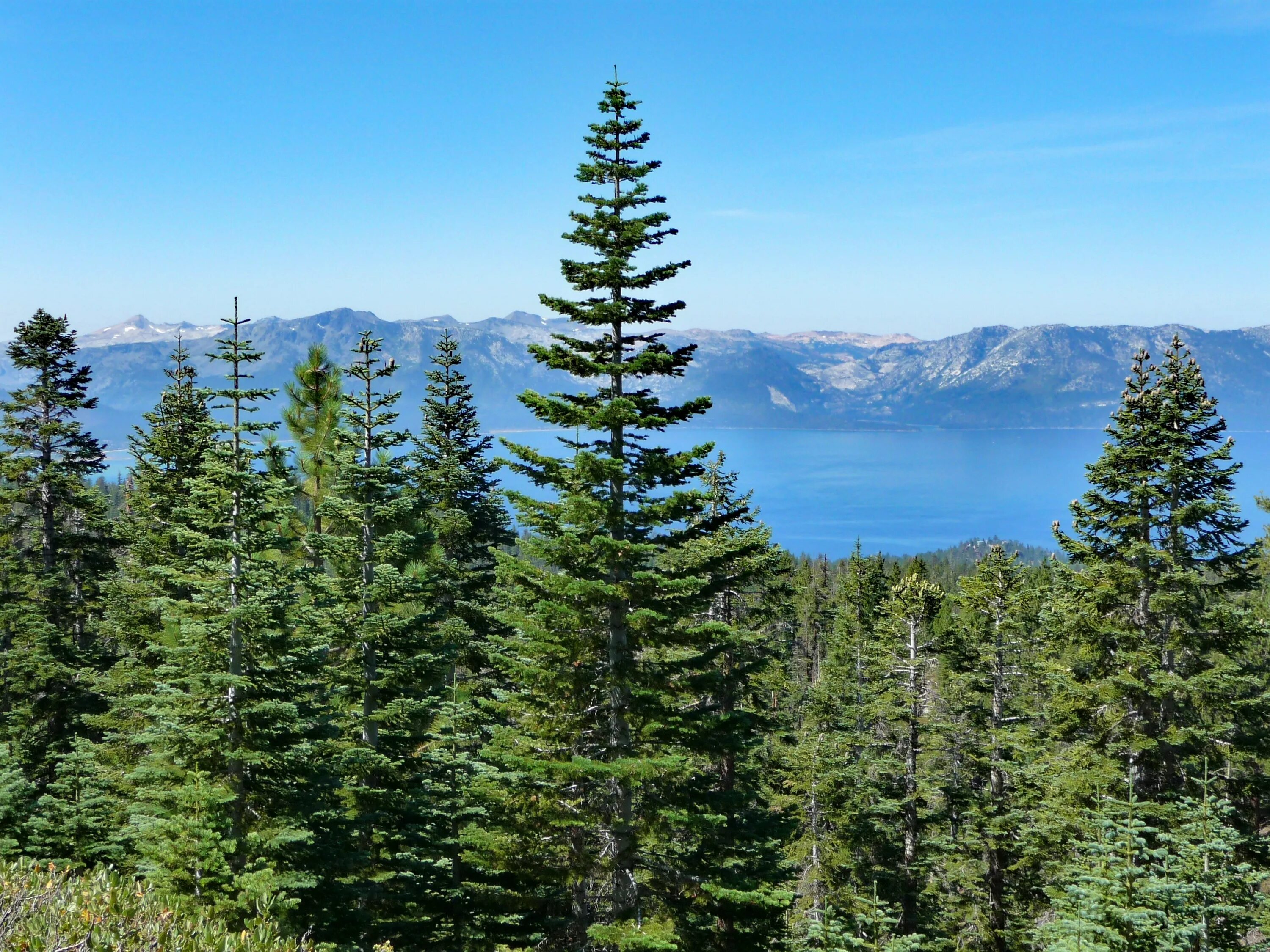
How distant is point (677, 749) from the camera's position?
1220 centimetres

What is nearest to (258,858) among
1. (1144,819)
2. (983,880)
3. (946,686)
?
(1144,819)

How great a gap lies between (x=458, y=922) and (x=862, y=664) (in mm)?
48911

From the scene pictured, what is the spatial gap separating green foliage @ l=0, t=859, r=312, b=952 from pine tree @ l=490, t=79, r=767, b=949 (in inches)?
176

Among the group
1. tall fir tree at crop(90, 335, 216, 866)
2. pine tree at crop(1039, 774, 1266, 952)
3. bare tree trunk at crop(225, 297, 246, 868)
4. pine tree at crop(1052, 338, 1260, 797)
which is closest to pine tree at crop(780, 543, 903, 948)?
pine tree at crop(1052, 338, 1260, 797)

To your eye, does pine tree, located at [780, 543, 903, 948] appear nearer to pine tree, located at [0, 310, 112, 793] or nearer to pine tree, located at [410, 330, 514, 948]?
pine tree, located at [410, 330, 514, 948]

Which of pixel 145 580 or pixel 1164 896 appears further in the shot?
pixel 145 580

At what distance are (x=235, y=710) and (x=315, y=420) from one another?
1085cm

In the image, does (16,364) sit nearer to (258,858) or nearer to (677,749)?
(258,858)

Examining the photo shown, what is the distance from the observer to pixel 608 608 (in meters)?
12.3

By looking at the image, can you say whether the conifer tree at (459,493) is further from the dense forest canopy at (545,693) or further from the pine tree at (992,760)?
the pine tree at (992,760)

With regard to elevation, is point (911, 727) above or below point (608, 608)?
below

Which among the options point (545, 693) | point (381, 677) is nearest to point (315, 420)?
point (381, 677)

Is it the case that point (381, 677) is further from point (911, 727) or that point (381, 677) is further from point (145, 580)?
point (911, 727)

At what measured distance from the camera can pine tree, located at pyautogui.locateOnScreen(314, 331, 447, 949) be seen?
15.9m
